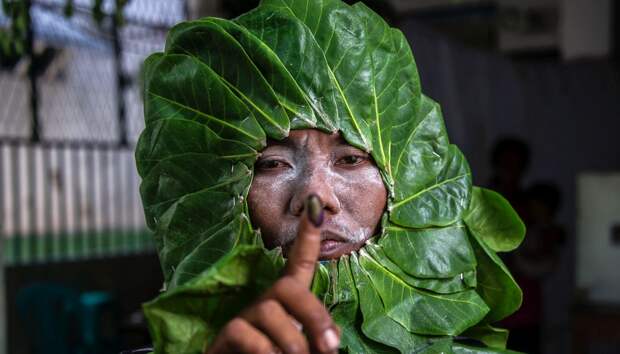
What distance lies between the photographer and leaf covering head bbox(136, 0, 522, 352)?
1.55 metres

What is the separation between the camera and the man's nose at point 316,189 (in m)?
1.50

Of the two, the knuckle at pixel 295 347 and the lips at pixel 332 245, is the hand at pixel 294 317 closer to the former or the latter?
the knuckle at pixel 295 347

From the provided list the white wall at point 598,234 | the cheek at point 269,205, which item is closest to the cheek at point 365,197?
the cheek at point 269,205

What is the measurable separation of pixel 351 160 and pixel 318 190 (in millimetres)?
123

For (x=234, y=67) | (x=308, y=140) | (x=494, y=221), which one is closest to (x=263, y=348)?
(x=308, y=140)

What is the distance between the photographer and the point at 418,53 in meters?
5.25

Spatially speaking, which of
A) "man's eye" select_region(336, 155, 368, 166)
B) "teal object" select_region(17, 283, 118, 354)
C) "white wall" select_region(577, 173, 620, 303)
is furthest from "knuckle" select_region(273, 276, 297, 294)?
"teal object" select_region(17, 283, 118, 354)

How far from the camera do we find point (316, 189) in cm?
150

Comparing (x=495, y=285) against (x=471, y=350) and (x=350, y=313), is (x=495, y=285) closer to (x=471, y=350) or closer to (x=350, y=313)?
(x=471, y=350)

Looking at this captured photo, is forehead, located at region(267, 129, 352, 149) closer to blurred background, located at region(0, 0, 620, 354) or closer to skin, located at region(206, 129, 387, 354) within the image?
skin, located at region(206, 129, 387, 354)

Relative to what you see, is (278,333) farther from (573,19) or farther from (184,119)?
(573,19)

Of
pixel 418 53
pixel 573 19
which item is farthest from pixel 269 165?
pixel 573 19

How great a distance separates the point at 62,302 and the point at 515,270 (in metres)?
3.07

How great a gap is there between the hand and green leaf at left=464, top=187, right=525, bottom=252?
77 cm
